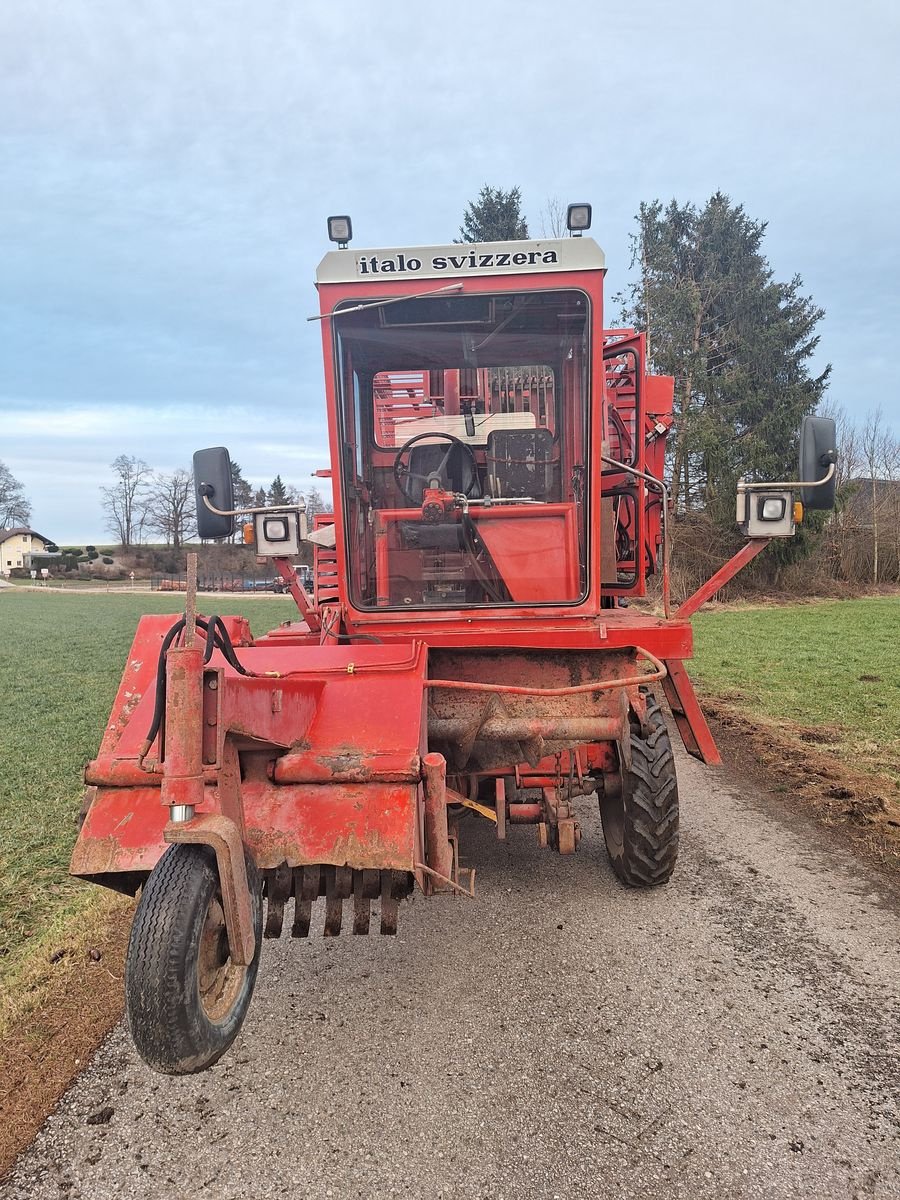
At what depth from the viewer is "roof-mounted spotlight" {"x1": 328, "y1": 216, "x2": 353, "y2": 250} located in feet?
12.3

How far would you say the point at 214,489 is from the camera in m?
3.57

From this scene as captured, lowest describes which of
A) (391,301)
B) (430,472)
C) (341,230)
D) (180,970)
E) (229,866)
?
(180,970)

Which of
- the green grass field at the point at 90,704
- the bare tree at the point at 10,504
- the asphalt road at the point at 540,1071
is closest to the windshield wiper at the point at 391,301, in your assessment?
the asphalt road at the point at 540,1071

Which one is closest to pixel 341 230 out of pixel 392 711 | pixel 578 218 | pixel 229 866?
pixel 578 218

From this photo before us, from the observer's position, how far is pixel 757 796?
5953 mm

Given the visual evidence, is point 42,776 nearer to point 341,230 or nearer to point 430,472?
point 430,472

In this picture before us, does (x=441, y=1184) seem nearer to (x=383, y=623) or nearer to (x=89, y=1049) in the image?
(x=89, y=1049)

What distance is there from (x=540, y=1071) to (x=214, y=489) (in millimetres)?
2672

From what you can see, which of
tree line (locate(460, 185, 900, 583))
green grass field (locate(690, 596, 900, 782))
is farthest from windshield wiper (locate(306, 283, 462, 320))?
tree line (locate(460, 185, 900, 583))

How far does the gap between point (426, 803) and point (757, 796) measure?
415 centimetres

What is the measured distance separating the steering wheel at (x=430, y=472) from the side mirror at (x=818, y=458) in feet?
5.16

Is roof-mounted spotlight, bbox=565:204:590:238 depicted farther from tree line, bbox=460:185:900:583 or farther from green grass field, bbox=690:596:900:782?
tree line, bbox=460:185:900:583

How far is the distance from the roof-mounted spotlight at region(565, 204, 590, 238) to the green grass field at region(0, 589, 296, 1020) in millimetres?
4253

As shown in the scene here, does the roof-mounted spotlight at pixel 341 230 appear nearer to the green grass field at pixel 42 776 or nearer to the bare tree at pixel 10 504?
the green grass field at pixel 42 776
